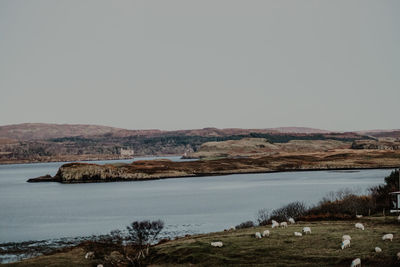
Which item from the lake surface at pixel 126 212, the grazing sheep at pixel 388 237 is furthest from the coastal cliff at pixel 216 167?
the grazing sheep at pixel 388 237

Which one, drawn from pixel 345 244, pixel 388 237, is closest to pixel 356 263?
pixel 345 244

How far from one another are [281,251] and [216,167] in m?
119

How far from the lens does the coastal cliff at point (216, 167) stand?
118 metres

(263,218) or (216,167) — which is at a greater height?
(263,218)

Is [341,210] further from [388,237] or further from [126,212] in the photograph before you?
[126,212]

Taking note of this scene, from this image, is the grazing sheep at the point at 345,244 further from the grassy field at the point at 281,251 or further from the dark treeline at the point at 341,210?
the dark treeline at the point at 341,210

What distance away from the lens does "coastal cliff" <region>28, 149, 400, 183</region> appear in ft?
386

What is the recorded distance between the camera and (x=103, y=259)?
25047 millimetres

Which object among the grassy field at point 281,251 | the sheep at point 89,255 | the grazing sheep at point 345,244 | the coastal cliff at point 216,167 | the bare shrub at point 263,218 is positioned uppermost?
the grazing sheep at point 345,244

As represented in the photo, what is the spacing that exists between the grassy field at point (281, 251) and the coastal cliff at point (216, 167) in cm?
9161

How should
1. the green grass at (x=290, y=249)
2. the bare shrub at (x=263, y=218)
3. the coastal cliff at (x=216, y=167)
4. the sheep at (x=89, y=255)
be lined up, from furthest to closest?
the coastal cliff at (x=216, y=167), the bare shrub at (x=263, y=218), the sheep at (x=89, y=255), the green grass at (x=290, y=249)

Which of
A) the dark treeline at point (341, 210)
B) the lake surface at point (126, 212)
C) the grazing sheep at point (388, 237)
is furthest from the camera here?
the lake surface at point (126, 212)

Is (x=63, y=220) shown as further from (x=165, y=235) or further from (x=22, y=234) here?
(x=165, y=235)

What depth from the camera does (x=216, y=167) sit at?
14088cm
